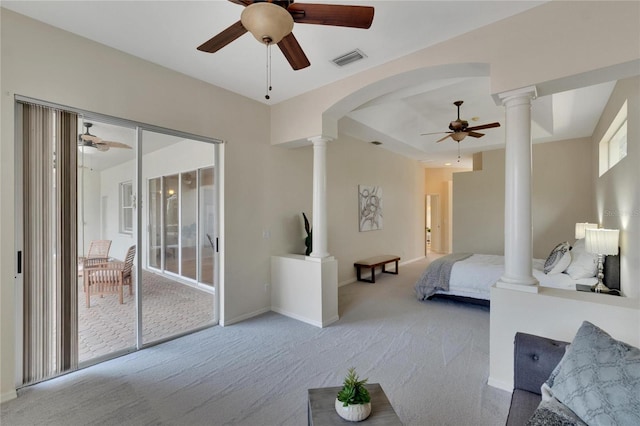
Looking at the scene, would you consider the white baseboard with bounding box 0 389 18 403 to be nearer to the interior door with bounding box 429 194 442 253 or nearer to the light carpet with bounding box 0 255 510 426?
the light carpet with bounding box 0 255 510 426

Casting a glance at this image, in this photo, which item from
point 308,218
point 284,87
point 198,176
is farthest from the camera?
point 308,218

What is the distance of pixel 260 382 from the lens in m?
2.46

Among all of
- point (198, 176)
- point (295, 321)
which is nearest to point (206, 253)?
point (198, 176)

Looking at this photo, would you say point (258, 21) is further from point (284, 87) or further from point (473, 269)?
point (473, 269)

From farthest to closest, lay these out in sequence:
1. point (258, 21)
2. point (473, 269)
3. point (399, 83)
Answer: point (473, 269) → point (399, 83) → point (258, 21)

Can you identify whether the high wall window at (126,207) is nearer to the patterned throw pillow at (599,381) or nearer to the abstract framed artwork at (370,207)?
the patterned throw pillow at (599,381)

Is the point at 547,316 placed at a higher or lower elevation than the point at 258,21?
lower

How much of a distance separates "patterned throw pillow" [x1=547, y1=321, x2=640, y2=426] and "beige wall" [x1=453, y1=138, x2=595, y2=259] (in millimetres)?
5604

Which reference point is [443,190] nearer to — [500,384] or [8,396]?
[500,384]

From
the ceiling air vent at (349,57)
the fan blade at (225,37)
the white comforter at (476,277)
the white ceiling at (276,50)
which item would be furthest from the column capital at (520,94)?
the white comforter at (476,277)

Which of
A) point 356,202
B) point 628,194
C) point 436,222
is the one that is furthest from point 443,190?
point 628,194

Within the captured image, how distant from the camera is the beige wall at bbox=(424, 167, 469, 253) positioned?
10.1 meters

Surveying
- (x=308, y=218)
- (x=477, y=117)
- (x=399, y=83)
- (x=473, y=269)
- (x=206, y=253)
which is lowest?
(x=473, y=269)

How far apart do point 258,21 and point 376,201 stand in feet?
18.0
